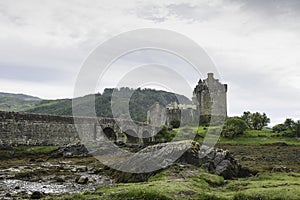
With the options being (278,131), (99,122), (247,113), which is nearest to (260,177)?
(99,122)

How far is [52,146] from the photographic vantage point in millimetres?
43500

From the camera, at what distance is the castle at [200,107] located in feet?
298

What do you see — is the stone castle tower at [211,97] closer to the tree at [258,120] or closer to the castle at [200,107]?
the castle at [200,107]

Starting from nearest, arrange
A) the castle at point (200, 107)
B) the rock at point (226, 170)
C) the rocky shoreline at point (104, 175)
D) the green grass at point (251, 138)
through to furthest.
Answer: the rocky shoreline at point (104, 175)
the rock at point (226, 170)
the green grass at point (251, 138)
the castle at point (200, 107)

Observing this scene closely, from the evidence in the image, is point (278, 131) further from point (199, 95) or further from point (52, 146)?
point (52, 146)

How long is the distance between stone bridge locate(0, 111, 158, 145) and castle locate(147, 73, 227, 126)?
29.2 meters

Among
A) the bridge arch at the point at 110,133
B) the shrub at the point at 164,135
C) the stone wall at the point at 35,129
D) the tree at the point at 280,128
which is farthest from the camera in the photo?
the tree at the point at 280,128

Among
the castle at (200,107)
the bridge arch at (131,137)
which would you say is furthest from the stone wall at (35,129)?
the castle at (200,107)

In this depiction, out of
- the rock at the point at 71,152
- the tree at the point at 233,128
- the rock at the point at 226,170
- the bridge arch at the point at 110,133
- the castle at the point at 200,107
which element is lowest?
the rock at the point at 71,152

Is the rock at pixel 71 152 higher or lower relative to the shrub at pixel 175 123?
lower

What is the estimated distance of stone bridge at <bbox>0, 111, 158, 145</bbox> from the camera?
3884cm

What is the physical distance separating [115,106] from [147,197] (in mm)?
93369

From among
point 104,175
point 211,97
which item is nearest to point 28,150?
point 104,175

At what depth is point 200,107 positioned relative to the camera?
9719 cm
